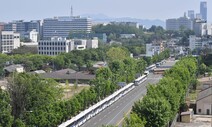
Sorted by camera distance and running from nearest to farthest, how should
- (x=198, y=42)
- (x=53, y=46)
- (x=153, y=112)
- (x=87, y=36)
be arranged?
1. (x=153, y=112)
2. (x=53, y=46)
3. (x=198, y=42)
4. (x=87, y=36)

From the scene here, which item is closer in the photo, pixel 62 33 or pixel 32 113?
Result: pixel 32 113

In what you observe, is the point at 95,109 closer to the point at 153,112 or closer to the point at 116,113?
the point at 116,113

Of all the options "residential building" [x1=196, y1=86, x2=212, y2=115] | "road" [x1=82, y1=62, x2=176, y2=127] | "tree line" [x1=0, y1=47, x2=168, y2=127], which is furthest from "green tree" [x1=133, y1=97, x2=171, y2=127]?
"residential building" [x1=196, y1=86, x2=212, y2=115]

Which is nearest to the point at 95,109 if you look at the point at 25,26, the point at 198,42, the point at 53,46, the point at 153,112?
the point at 153,112

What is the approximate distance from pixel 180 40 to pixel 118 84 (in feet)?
192

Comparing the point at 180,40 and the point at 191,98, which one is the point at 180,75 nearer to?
the point at 191,98

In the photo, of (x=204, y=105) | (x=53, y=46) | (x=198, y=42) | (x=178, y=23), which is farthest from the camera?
(x=178, y=23)

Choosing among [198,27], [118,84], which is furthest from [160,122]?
[198,27]

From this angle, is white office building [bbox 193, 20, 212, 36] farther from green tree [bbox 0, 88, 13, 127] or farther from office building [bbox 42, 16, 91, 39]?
green tree [bbox 0, 88, 13, 127]

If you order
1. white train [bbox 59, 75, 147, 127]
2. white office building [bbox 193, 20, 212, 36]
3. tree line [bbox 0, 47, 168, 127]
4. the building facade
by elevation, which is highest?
white office building [bbox 193, 20, 212, 36]

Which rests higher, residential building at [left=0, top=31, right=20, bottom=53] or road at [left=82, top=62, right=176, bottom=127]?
residential building at [left=0, top=31, right=20, bottom=53]

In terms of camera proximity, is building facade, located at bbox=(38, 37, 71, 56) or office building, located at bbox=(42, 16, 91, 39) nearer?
building facade, located at bbox=(38, 37, 71, 56)

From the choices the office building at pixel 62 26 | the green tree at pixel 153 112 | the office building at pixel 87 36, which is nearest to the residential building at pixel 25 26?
the office building at pixel 62 26

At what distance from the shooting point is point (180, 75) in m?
28.8
